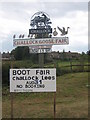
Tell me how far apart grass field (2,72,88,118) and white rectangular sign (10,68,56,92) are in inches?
35.2

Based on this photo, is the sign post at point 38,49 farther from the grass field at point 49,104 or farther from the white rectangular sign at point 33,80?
the grass field at point 49,104

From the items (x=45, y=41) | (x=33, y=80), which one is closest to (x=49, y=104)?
(x=45, y=41)

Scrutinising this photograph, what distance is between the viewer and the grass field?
32.6ft

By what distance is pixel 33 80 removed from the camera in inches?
367

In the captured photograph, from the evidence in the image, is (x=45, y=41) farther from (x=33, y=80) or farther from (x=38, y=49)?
(x=33, y=80)

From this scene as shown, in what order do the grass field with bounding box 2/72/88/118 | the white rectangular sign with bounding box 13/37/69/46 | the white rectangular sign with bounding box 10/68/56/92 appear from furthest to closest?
the white rectangular sign with bounding box 13/37/69/46 → the grass field with bounding box 2/72/88/118 → the white rectangular sign with bounding box 10/68/56/92

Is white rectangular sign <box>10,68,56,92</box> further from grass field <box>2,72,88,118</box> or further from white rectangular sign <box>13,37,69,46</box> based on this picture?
white rectangular sign <box>13,37,69,46</box>

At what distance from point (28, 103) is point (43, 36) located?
282cm

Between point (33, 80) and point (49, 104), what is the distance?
2910 mm

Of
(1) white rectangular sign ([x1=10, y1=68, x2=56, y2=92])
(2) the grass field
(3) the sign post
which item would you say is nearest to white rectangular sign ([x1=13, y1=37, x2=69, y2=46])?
(3) the sign post

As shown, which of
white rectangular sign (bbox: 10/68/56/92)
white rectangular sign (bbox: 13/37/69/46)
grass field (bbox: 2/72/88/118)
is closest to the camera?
white rectangular sign (bbox: 10/68/56/92)

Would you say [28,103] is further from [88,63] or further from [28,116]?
[88,63]

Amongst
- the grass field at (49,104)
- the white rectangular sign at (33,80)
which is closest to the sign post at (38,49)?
the white rectangular sign at (33,80)

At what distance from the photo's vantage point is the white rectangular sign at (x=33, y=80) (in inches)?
364
